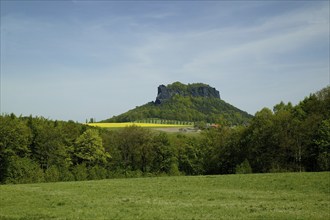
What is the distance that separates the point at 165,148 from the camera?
93625mm

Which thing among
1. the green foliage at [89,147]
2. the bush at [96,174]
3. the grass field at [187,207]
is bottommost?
the bush at [96,174]

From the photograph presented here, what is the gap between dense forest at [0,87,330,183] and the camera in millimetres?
71125

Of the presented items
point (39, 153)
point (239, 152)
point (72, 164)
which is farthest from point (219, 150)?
point (39, 153)

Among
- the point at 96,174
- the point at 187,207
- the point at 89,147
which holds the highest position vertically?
the point at 89,147

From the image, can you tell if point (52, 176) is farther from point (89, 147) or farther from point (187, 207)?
point (187, 207)

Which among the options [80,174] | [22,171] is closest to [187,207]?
[80,174]

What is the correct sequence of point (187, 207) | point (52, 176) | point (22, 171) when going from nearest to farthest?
point (187, 207) < point (52, 176) < point (22, 171)

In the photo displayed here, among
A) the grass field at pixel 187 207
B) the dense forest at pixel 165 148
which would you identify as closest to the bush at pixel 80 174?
the dense forest at pixel 165 148

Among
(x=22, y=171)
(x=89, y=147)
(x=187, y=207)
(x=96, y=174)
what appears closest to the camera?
(x=187, y=207)

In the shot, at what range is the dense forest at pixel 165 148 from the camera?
7112 centimetres

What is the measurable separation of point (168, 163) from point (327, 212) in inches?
2820

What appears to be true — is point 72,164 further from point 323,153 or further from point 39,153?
point 323,153

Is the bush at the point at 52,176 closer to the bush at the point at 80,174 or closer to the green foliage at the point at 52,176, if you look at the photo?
the green foliage at the point at 52,176

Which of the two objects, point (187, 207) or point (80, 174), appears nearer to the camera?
point (187, 207)
